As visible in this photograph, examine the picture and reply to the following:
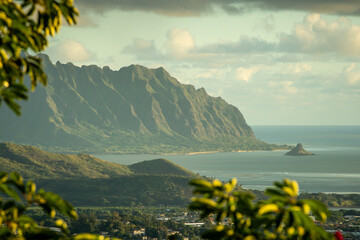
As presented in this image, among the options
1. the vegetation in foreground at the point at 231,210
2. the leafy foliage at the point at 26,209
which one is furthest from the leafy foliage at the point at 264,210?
the leafy foliage at the point at 26,209

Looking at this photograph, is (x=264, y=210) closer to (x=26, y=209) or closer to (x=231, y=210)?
(x=231, y=210)

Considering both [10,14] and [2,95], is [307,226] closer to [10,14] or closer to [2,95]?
[2,95]

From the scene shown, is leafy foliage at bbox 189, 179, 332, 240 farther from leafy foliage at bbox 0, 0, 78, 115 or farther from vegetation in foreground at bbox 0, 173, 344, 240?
leafy foliage at bbox 0, 0, 78, 115

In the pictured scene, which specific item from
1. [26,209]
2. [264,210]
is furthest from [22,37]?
[264,210]

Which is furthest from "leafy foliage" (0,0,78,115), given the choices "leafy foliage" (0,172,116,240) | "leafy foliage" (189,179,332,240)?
"leafy foliage" (189,179,332,240)

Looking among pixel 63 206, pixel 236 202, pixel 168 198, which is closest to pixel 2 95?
pixel 63 206

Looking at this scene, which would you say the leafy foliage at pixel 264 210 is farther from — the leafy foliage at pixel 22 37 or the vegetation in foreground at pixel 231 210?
the leafy foliage at pixel 22 37
